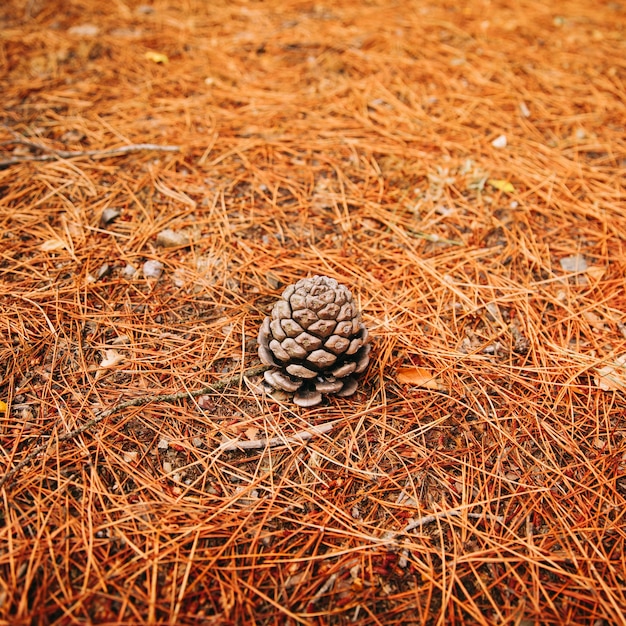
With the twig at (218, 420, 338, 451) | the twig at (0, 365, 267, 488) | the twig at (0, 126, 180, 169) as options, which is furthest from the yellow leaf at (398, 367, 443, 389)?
the twig at (0, 126, 180, 169)

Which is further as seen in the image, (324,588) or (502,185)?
(502,185)

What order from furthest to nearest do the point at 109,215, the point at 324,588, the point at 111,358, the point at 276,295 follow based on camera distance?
the point at 109,215 < the point at 276,295 < the point at 111,358 < the point at 324,588

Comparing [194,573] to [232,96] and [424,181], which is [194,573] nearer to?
[424,181]

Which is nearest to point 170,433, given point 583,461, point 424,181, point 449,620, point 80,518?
point 80,518

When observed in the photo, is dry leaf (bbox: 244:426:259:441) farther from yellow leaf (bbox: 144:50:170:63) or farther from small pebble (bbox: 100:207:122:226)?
yellow leaf (bbox: 144:50:170:63)

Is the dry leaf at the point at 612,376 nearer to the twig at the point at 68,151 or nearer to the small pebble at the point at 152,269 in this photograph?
the small pebble at the point at 152,269

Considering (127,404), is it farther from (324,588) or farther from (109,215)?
(109,215)

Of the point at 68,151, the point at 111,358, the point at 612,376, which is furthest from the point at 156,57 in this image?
the point at 612,376

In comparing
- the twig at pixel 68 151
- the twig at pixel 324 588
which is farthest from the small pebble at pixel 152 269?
the twig at pixel 324 588
